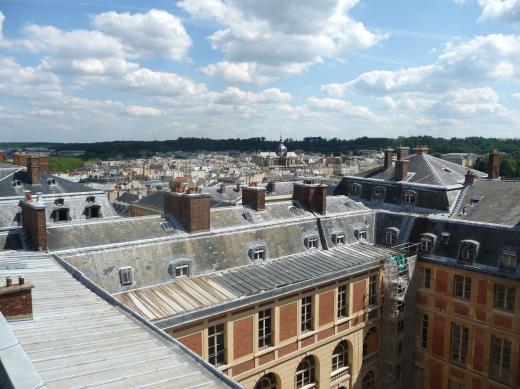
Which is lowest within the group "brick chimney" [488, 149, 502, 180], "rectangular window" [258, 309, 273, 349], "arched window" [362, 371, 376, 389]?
"arched window" [362, 371, 376, 389]

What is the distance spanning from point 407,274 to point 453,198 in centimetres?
801

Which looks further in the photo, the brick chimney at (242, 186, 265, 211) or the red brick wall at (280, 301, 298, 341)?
the brick chimney at (242, 186, 265, 211)

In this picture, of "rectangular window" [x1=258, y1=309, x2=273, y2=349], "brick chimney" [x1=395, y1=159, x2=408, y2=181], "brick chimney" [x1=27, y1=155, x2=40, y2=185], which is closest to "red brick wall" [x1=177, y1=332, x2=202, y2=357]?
"rectangular window" [x1=258, y1=309, x2=273, y2=349]

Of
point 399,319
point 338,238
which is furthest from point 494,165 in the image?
point 399,319

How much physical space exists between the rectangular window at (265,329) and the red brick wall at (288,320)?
71cm

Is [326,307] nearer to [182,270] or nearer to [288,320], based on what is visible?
[288,320]

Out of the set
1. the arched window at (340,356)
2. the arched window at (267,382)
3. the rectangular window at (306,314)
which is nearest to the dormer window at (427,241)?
the arched window at (340,356)

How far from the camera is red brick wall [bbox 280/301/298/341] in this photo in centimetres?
2411

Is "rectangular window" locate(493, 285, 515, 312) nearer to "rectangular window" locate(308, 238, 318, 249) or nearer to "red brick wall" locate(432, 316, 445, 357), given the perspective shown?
"red brick wall" locate(432, 316, 445, 357)

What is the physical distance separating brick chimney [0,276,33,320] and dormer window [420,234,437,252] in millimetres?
26611

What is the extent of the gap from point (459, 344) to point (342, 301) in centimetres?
907

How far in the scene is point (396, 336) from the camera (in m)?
30.1

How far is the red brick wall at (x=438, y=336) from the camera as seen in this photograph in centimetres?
3023

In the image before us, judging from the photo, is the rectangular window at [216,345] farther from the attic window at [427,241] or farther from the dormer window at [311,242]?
the attic window at [427,241]
